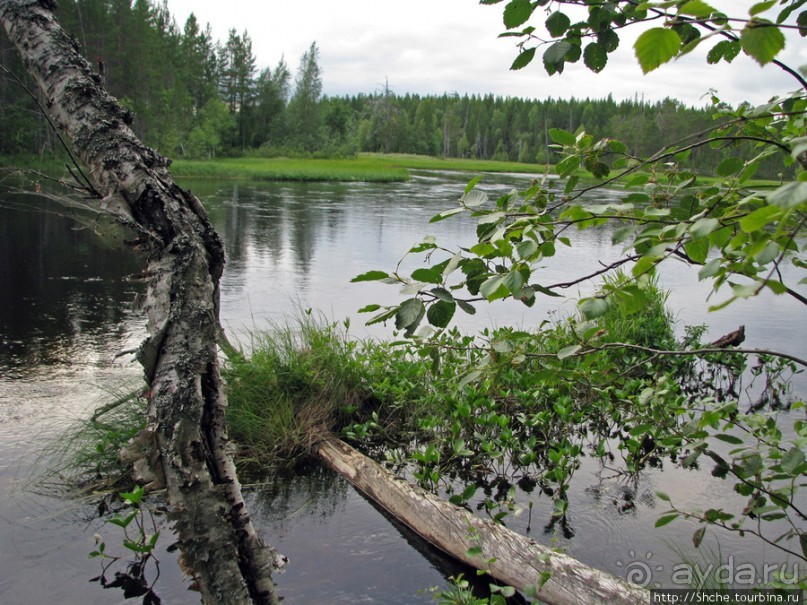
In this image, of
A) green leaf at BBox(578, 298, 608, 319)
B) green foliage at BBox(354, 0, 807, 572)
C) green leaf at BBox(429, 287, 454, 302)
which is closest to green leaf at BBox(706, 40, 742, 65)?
green foliage at BBox(354, 0, 807, 572)

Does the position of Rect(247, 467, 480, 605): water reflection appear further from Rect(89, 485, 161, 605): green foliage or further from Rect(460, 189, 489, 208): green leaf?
Rect(460, 189, 489, 208): green leaf

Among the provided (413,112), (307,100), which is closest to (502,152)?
(413,112)

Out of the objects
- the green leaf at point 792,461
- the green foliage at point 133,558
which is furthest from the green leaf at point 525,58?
the green foliage at point 133,558

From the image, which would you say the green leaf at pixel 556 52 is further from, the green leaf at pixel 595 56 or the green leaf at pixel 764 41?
the green leaf at pixel 764 41

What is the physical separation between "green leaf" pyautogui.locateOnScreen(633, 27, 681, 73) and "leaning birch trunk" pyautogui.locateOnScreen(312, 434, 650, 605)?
2.28 m

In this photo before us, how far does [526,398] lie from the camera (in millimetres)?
5715

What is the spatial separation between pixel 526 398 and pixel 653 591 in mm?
2525

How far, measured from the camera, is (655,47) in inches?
Result: 49.3

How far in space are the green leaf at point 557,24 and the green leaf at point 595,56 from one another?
10cm

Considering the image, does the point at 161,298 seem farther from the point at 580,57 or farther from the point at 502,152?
the point at 502,152

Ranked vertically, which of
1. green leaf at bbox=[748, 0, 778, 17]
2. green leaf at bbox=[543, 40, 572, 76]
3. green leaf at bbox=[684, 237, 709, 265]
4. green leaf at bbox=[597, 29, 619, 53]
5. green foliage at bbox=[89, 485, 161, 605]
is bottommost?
green foliage at bbox=[89, 485, 161, 605]

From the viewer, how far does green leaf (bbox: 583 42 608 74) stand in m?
1.74
